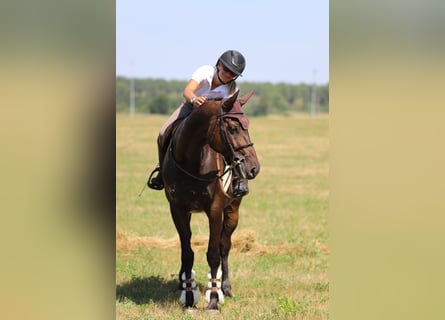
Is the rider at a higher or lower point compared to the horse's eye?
higher

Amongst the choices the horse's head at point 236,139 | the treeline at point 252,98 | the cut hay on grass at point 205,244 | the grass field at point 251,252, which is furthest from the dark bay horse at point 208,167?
the treeline at point 252,98

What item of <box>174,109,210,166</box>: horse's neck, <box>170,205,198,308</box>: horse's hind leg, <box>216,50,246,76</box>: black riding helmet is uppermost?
<box>216,50,246,76</box>: black riding helmet

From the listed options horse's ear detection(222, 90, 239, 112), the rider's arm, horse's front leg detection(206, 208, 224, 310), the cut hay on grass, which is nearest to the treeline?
the cut hay on grass

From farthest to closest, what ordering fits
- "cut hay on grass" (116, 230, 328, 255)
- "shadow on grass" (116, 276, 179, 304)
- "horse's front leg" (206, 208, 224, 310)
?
"cut hay on grass" (116, 230, 328, 255) < "shadow on grass" (116, 276, 179, 304) < "horse's front leg" (206, 208, 224, 310)

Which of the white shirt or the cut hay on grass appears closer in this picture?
the white shirt

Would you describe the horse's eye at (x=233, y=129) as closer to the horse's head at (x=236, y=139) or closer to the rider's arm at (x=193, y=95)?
the horse's head at (x=236, y=139)

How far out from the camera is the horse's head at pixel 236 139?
6.08 meters

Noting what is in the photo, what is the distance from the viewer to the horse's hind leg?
700 cm

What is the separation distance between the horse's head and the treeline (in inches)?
1442

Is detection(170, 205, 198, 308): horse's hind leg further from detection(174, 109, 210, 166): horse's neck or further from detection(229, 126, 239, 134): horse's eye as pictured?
detection(229, 126, 239, 134): horse's eye

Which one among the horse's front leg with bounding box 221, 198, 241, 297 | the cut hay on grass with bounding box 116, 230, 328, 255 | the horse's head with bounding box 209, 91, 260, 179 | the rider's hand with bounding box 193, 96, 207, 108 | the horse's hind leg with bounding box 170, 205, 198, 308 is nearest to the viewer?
the horse's head with bounding box 209, 91, 260, 179
